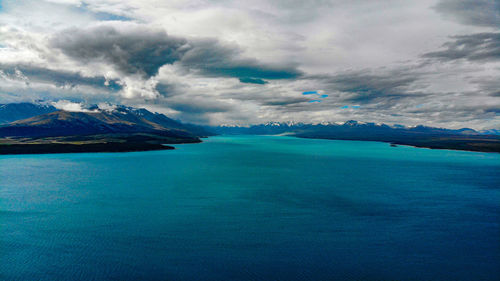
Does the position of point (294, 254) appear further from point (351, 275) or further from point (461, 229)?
point (461, 229)

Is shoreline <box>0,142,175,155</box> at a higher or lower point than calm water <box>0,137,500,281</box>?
higher

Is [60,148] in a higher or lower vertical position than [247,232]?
higher

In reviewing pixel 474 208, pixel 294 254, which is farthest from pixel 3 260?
pixel 474 208

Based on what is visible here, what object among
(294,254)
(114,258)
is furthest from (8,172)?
(294,254)

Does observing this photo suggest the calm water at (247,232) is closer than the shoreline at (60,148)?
Yes

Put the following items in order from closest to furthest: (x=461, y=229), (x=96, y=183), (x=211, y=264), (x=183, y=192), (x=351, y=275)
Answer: (x=351, y=275) → (x=211, y=264) → (x=461, y=229) → (x=183, y=192) → (x=96, y=183)

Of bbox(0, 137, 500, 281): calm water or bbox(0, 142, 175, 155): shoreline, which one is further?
bbox(0, 142, 175, 155): shoreline

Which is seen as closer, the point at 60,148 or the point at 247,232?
the point at 247,232

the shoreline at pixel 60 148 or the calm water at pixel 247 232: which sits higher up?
the shoreline at pixel 60 148

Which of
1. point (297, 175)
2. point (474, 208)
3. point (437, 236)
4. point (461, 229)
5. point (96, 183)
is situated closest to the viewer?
point (437, 236)

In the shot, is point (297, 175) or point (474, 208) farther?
point (297, 175)
